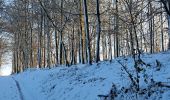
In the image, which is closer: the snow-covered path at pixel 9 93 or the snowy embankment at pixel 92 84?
the snowy embankment at pixel 92 84

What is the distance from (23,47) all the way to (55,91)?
108 feet

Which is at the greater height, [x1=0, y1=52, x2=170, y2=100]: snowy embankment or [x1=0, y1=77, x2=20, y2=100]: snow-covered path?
[x1=0, y1=52, x2=170, y2=100]: snowy embankment

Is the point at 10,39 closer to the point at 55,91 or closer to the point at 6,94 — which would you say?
the point at 6,94

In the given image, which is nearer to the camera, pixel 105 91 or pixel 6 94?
pixel 105 91

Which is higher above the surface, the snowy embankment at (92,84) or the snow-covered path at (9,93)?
the snowy embankment at (92,84)

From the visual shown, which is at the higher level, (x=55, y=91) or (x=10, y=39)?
(x=10, y=39)

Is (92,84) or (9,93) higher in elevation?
(92,84)

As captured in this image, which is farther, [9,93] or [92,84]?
[9,93]

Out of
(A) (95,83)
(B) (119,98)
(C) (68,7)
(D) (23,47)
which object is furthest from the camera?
(D) (23,47)

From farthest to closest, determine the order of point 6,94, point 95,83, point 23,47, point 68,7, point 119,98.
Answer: point 23,47 → point 68,7 → point 6,94 → point 95,83 → point 119,98

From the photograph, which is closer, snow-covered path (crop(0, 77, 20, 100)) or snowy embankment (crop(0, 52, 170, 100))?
snowy embankment (crop(0, 52, 170, 100))

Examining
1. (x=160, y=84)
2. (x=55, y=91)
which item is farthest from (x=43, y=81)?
(x=160, y=84)

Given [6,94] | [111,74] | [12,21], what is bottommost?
[6,94]

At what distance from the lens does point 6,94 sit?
74.9ft
